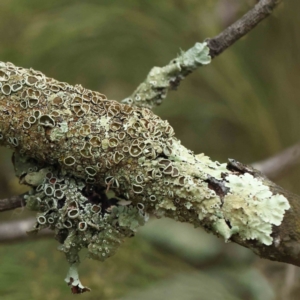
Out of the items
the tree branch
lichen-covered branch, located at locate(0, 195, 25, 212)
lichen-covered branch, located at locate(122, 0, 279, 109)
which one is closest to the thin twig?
lichen-covered branch, located at locate(122, 0, 279, 109)

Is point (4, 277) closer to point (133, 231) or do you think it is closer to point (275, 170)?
point (133, 231)

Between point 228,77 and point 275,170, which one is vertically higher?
point 228,77

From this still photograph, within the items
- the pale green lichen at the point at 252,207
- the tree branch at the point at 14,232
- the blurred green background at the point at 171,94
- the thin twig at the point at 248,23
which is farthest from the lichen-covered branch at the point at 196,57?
the tree branch at the point at 14,232

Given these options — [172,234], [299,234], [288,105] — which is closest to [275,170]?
[288,105]

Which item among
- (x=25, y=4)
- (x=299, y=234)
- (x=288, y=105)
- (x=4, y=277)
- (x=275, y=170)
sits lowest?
(x=299, y=234)

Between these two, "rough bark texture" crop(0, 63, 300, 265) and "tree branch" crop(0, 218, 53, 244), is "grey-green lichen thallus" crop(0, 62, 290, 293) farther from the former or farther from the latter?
"tree branch" crop(0, 218, 53, 244)

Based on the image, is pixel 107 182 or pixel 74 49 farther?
pixel 74 49

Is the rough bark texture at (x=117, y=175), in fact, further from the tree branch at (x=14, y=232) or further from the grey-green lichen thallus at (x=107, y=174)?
the tree branch at (x=14, y=232)
